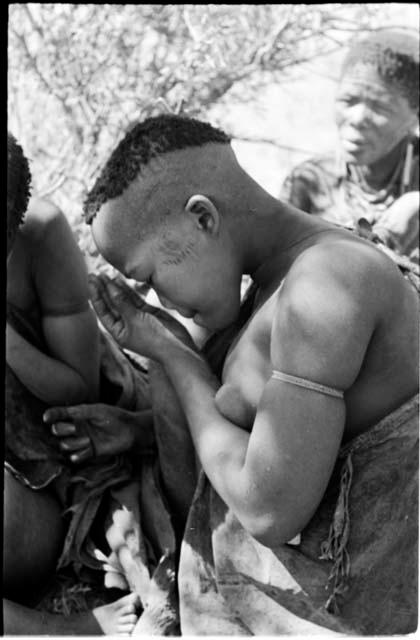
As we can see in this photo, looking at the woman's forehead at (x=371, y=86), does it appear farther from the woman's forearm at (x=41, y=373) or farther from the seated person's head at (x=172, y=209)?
the seated person's head at (x=172, y=209)

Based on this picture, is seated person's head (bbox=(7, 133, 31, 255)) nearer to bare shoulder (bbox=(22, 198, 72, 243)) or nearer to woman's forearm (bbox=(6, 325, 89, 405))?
bare shoulder (bbox=(22, 198, 72, 243))

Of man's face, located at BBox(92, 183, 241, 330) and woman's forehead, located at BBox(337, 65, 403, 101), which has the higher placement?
man's face, located at BBox(92, 183, 241, 330)

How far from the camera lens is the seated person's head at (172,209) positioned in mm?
2133

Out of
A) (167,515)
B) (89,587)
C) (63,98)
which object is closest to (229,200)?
(167,515)

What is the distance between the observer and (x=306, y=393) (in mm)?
1978

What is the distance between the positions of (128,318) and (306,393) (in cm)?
48

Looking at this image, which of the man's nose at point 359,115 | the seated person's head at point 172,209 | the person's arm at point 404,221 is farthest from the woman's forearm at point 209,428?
the man's nose at point 359,115

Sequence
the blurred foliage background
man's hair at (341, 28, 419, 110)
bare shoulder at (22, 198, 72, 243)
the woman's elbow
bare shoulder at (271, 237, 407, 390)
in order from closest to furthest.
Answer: bare shoulder at (271, 237, 407, 390)
the woman's elbow
bare shoulder at (22, 198, 72, 243)
man's hair at (341, 28, 419, 110)
the blurred foliage background

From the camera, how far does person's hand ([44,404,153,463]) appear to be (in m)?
2.56

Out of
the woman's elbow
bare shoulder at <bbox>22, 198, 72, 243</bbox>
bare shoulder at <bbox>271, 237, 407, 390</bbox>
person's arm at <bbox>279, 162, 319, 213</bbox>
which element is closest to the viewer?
bare shoulder at <bbox>271, 237, 407, 390</bbox>

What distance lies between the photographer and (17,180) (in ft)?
7.89

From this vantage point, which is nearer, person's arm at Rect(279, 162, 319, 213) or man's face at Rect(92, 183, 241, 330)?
man's face at Rect(92, 183, 241, 330)

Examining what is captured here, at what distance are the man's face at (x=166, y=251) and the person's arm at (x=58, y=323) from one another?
1.20 ft

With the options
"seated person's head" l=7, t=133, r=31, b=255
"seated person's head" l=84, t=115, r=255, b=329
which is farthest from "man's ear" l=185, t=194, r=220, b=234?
"seated person's head" l=7, t=133, r=31, b=255
